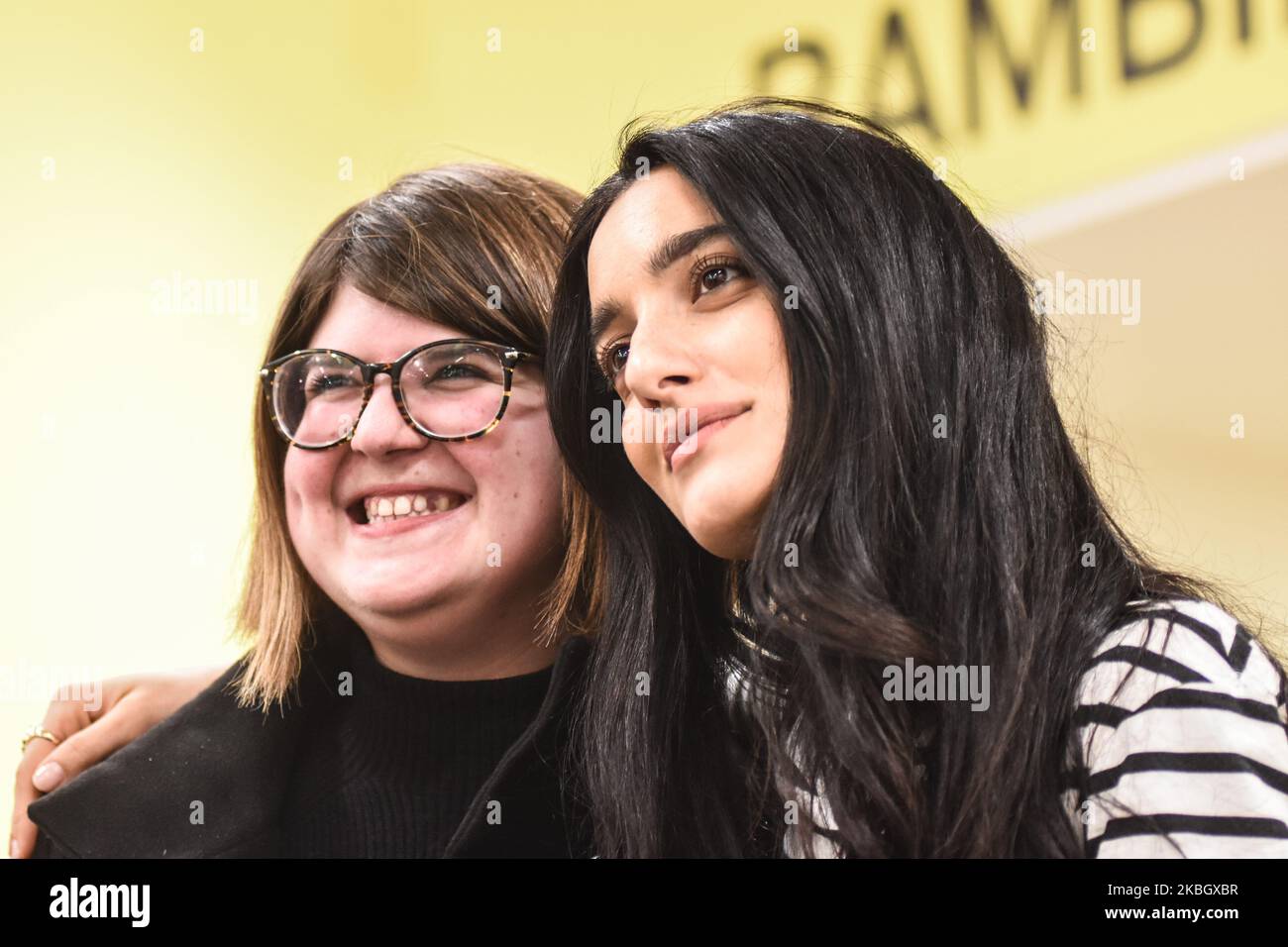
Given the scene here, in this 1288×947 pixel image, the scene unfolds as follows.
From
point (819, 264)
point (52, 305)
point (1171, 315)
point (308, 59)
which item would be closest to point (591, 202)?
point (819, 264)

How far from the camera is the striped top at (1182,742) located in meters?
0.90

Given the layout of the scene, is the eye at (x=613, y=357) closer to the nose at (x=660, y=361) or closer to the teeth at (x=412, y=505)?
the nose at (x=660, y=361)

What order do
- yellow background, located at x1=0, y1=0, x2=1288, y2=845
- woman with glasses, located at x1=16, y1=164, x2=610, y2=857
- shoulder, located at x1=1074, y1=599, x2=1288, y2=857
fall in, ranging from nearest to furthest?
shoulder, located at x1=1074, y1=599, x2=1288, y2=857 < woman with glasses, located at x1=16, y1=164, x2=610, y2=857 < yellow background, located at x1=0, y1=0, x2=1288, y2=845

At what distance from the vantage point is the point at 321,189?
2.99 metres

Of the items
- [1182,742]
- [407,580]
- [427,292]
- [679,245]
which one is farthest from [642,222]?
[1182,742]

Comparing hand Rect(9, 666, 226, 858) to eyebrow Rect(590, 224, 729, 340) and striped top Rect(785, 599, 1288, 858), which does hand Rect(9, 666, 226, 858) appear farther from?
striped top Rect(785, 599, 1288, 858)

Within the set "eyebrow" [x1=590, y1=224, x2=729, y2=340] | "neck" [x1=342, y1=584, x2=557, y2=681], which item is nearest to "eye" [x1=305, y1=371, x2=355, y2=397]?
"neck" [x1=342, y1=584, x2=557, y2=681]

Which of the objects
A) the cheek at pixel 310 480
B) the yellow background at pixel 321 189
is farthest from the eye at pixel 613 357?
the yellow background at pixel 321 189

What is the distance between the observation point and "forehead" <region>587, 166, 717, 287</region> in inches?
45.7

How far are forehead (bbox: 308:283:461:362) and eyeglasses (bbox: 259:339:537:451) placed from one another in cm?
1

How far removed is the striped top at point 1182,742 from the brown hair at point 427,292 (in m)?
0.61

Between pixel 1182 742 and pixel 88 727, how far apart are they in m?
1.26

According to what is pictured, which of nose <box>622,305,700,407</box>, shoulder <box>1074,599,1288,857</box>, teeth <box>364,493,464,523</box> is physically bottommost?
shoulder <box>1074,599,1288,857</box>
